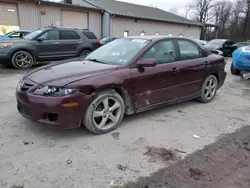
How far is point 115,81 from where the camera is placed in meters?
3.29

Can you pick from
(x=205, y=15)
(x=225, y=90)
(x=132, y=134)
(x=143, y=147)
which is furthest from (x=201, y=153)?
(x=205, y=15)

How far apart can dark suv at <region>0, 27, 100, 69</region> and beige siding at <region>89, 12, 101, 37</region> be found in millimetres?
10515

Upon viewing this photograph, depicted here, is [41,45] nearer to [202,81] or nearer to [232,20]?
[202,81]

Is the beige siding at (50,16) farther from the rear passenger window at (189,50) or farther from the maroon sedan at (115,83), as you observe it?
the rear passenger window at (189,50)

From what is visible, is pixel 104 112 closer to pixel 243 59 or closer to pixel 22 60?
pixel 243 59

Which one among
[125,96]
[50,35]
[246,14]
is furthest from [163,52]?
[246,14]

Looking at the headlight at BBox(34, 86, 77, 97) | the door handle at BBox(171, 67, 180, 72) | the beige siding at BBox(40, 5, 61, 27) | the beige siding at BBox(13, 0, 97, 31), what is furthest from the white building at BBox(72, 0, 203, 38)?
the headlight at BBox(34, 86, 77, 97)

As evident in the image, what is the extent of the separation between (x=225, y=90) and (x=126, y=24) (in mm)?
16750

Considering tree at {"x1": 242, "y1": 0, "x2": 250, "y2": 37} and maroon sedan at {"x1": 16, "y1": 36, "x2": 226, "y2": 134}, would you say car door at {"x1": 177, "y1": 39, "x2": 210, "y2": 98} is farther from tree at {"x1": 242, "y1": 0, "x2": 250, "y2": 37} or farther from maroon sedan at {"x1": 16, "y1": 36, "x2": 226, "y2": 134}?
tree at {"x1": 242, "y1": 0, "x2": 250, "y2": 37}

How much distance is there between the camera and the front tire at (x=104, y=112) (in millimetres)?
3176

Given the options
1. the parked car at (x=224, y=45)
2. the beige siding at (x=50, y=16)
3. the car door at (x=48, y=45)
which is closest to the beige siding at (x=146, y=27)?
the beige siding at (x=50, y=16)

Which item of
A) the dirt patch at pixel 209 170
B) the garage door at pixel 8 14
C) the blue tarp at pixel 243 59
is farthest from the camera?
the garage door at pixel 8 14

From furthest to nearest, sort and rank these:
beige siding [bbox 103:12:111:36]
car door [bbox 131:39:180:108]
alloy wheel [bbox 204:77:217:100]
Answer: beige siding [bbox 103:12:111:36] < alloy wheel [bbox 204:77:217:100] < car door [bbox 131:39:180:108]

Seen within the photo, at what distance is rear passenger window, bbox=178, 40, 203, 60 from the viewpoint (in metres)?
4.36
